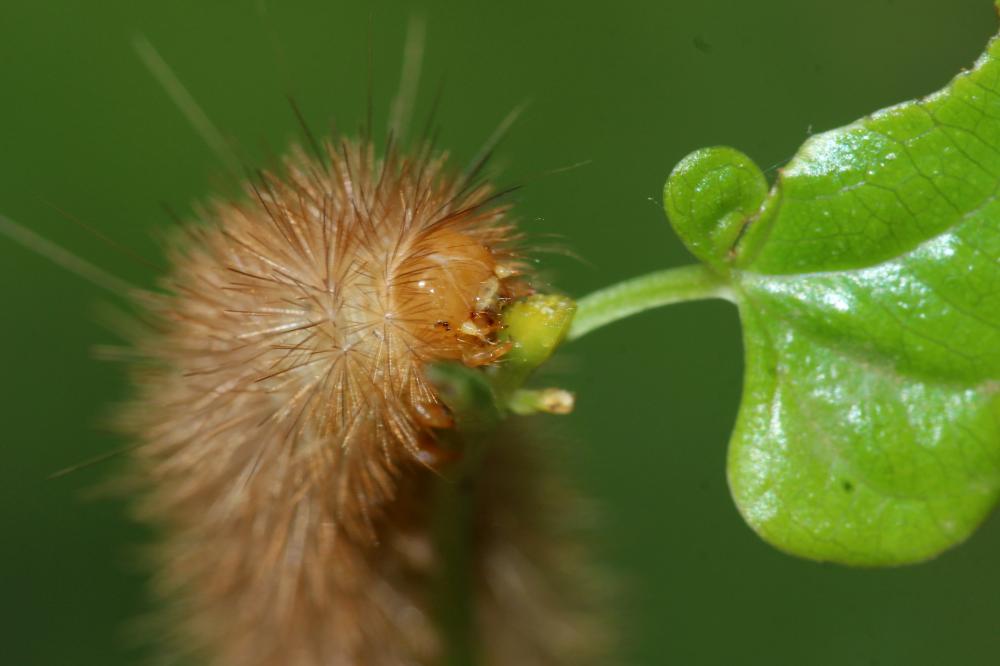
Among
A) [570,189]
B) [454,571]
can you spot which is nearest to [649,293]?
[454,571]

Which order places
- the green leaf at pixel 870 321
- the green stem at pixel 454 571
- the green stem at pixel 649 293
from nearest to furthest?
the green leaf at pixel 870 321 < the green stem at pixel 649 293 < the green stem at pixel 454 571

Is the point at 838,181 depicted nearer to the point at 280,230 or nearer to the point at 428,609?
the point at 280,230

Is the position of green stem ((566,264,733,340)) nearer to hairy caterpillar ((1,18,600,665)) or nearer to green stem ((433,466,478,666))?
hairy caterpillar ((1,18,600,665))

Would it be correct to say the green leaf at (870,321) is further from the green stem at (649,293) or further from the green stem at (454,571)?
the green stem at (454,571)

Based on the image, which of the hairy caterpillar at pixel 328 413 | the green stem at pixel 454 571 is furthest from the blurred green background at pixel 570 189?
the green stem at pixel 454 571

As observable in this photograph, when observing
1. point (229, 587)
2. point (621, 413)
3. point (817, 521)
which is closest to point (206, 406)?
point (229, 587)
